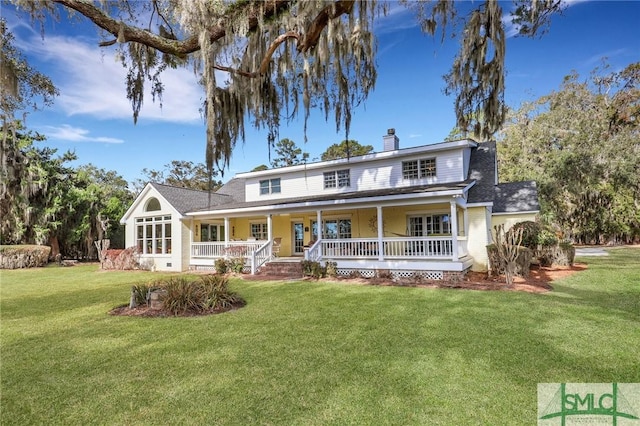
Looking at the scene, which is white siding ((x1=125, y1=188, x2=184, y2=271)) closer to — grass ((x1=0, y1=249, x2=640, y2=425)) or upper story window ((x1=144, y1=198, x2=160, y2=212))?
upper story window ((x1=144, y1=198, x2=160, y2=212))

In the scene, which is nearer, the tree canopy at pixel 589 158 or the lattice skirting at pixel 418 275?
the lattice skirting at pixel 418 275

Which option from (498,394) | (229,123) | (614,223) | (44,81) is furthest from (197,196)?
(614,223)

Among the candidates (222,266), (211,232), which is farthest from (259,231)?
(222,266)

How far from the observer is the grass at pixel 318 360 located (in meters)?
3.16

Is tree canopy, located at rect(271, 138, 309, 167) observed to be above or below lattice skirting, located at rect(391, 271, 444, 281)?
above

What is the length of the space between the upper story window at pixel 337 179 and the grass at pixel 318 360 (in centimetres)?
930

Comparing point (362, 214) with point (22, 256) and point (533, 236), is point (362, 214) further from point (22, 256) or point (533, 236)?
point (22, 256)

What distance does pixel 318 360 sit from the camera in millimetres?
4305

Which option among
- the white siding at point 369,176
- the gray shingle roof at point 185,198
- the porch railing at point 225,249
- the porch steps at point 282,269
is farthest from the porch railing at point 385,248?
the gray shingle roof at point 185,198

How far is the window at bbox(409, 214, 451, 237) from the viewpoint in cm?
1394

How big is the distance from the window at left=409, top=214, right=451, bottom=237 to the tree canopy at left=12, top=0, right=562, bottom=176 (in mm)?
6981

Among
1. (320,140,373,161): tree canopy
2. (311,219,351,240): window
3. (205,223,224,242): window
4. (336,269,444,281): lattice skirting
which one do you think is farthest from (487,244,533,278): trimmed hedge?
(320,140,373,161): tree canopy

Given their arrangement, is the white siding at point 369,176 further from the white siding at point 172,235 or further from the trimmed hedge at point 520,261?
the white siding at point 172,235

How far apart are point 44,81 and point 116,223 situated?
1812 centimetres
